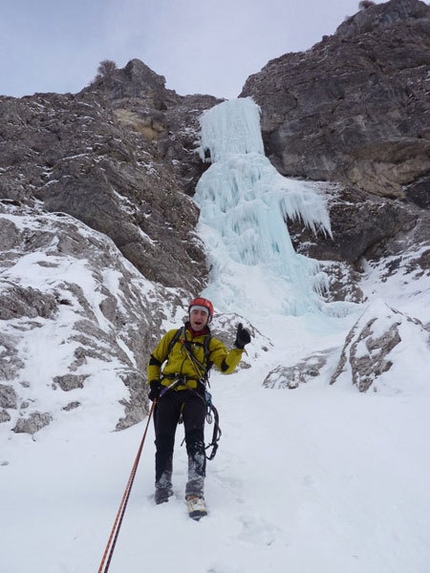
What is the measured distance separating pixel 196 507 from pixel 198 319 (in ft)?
5.74

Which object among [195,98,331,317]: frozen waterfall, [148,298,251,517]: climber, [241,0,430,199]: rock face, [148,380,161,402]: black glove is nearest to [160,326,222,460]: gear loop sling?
[148,298,251,517]: climber

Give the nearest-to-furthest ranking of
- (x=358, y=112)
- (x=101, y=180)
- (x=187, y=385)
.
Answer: (x=187, y=385) < (x=101, y=180) < (x=358, y=112)

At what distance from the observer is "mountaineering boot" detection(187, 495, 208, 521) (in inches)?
118

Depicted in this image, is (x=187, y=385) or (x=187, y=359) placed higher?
(x=187, y=359)

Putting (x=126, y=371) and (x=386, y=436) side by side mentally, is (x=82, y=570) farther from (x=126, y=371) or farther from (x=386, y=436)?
(x=126, y=371)

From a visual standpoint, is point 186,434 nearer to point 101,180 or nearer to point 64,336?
point 64,336

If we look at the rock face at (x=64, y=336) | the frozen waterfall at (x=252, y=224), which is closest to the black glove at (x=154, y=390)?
the rock face at (x=64, y=336)

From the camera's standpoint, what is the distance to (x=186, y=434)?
3.63 metres

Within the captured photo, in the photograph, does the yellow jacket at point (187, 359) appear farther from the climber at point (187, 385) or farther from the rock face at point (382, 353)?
the rock face at point (382, 353)

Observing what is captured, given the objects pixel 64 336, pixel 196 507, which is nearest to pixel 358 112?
pixel 64 336

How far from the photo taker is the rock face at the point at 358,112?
29.4 meters

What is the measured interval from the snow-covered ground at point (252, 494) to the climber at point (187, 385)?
1.05 feet

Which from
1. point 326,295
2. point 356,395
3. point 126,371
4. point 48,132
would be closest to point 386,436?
point 356,395

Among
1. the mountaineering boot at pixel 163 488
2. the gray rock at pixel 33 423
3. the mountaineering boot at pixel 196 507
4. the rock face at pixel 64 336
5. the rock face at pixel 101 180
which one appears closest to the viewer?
the mountaineering boot at pixel 196 507
